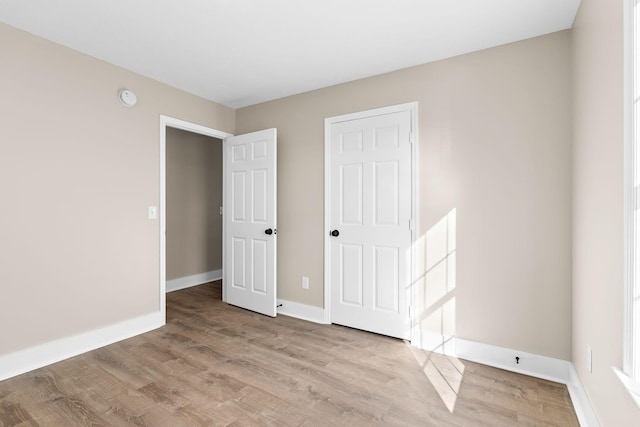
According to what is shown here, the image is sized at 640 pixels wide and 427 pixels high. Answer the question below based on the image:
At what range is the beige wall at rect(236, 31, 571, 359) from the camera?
2211 mm

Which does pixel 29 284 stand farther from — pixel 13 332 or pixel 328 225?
pixel 328 225

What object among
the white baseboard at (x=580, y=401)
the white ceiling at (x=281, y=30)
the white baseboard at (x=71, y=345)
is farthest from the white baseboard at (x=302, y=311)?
the white ceiling at (x=281, y=30)

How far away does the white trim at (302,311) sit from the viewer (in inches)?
130

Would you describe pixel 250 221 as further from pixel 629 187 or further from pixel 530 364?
pixel 629 187

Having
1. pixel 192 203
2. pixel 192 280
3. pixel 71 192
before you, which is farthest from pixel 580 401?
pixel 192 203

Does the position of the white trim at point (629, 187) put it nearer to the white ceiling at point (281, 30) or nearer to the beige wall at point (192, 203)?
the white ceiling at point (281, 30)

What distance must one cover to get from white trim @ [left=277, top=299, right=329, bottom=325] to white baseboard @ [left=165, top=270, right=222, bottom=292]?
1897 mm

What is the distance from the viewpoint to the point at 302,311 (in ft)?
11.2

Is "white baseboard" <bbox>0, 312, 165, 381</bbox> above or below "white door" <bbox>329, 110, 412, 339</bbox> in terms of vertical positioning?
below

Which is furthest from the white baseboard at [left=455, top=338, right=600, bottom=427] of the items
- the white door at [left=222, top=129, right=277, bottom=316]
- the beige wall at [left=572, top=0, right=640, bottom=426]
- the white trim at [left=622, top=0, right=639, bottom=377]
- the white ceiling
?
the white ceiling

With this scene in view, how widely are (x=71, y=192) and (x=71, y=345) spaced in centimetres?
126

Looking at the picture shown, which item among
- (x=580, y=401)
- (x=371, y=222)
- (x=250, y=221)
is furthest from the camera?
(x=250, y=221)

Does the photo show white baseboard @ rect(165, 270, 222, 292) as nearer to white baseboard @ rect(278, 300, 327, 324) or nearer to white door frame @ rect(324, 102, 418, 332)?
white baseboard @ rect(278, 300, 327, 324)

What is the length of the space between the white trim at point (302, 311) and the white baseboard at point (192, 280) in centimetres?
190
